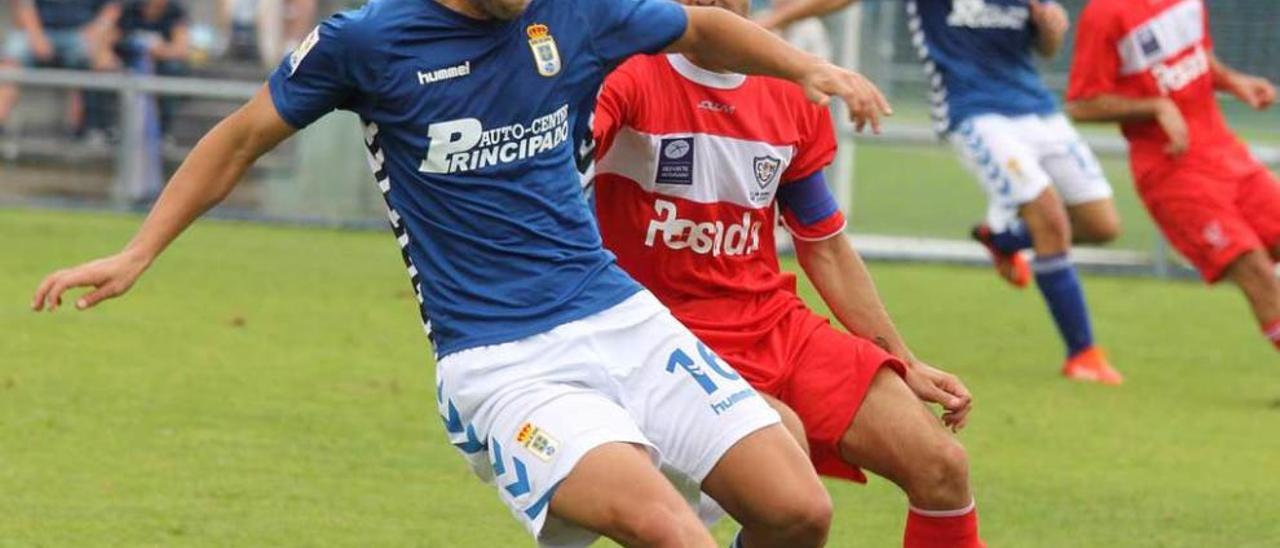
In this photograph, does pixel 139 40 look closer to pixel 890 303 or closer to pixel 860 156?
pixel 860 156

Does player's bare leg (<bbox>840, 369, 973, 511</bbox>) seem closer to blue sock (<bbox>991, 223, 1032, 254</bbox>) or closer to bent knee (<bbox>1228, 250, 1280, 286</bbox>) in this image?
bent knee (<bbox>1228, 250, 1280, 286</bbox>)

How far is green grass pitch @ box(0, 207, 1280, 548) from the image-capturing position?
6949 millimetres

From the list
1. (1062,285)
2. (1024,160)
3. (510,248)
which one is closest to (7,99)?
(1024,160)

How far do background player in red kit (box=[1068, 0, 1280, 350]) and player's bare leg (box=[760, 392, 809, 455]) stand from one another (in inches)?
183

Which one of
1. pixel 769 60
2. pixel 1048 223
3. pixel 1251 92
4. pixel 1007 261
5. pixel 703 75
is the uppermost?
pixel 769 60

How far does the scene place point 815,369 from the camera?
5.80 m

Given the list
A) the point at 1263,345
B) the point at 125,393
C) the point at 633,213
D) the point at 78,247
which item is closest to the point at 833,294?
the point at 633,213

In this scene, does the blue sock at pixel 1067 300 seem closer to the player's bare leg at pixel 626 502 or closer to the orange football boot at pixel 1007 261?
the orange football boot at pixel 1007 261

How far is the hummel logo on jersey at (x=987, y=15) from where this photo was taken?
10938 millimetres

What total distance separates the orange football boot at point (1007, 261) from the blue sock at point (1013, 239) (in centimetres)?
4

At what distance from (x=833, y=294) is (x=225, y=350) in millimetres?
4889

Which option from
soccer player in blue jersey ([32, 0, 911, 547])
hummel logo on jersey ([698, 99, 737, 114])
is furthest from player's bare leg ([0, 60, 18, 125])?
soccer player in blue jersey ([32, 0, 911, 547])

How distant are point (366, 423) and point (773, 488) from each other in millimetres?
3854

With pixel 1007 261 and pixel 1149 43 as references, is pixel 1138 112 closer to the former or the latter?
pixel 1149 43
